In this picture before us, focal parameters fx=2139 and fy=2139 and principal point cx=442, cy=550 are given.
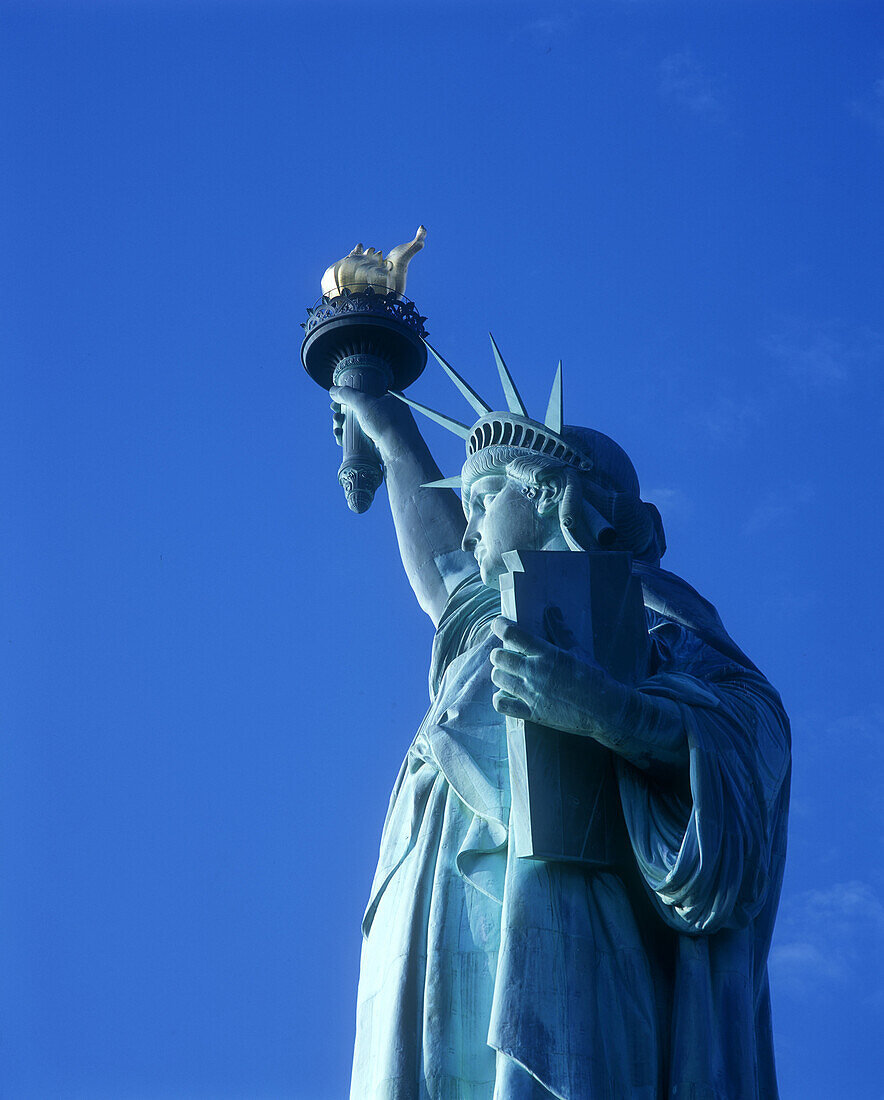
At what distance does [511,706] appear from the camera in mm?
11695

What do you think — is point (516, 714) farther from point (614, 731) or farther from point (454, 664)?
point (454, 664)

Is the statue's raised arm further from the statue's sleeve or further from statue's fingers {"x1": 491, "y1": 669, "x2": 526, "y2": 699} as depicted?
statue's fingers {"x1": 491, "y1": 669, "x2": 526, "y2": 699}

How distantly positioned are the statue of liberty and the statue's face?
0.02m

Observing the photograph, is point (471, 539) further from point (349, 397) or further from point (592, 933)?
point (349, 397)

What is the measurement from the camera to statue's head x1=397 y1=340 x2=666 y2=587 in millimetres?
13086

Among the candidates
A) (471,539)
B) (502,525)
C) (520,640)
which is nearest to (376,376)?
(471,539)

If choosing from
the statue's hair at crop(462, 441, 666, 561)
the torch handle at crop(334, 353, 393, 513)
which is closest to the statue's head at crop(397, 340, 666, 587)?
the statue's hair at crop(462, 441, 666, 561)

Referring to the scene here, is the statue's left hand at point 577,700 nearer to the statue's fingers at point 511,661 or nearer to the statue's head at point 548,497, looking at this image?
the statue's fingers at point 511,661

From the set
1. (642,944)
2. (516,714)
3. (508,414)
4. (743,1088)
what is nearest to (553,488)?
(508,414)

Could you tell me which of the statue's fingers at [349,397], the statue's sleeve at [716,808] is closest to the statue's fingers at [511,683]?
the statue's sleeve at [716,808]

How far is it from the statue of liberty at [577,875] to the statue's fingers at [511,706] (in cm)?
1

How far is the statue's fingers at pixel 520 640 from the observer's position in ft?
38.0

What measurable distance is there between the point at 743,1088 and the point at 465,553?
16.6 feet

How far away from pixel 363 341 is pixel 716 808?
6.32 metres
